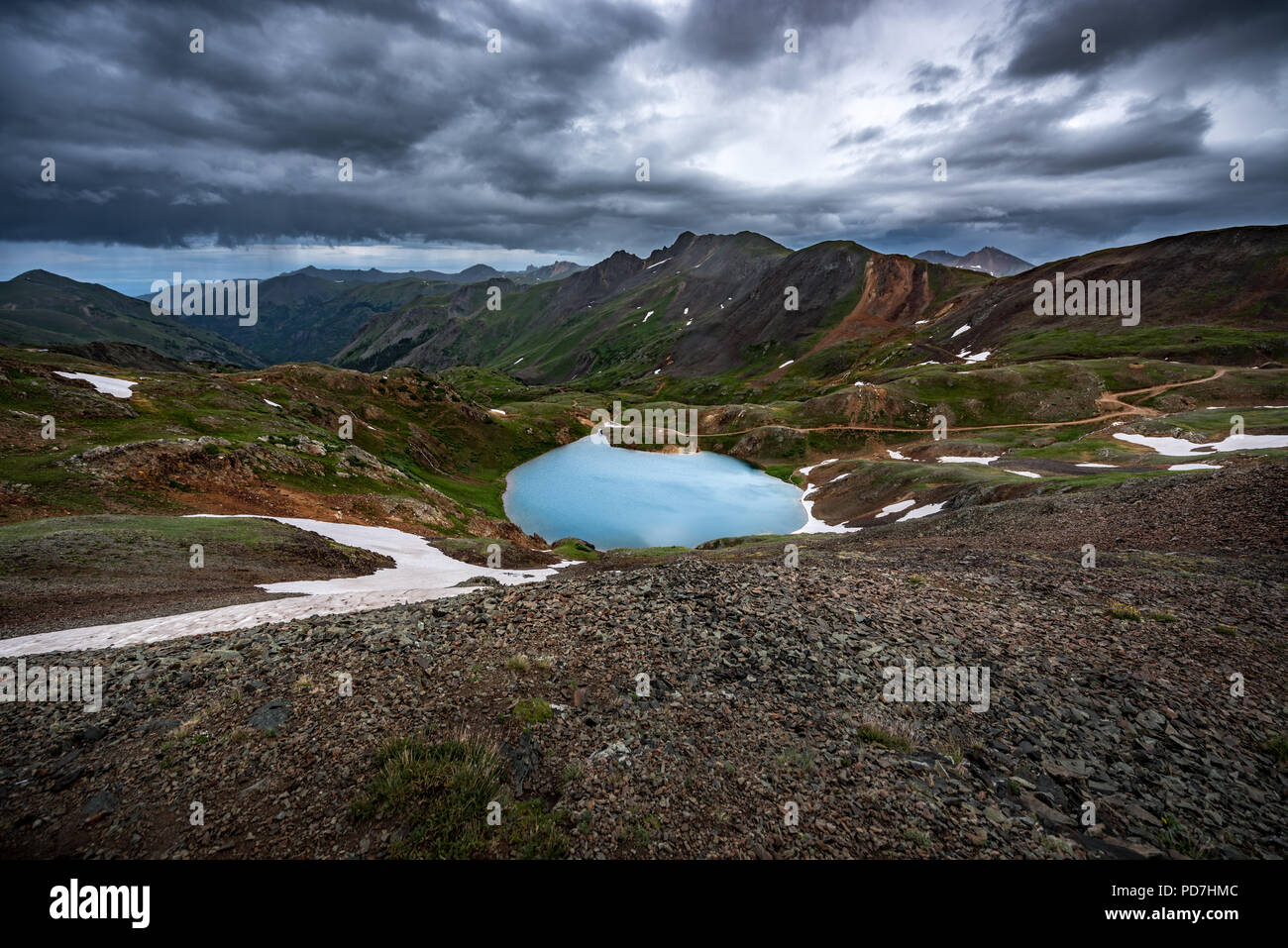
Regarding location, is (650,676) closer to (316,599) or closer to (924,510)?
(316,599)

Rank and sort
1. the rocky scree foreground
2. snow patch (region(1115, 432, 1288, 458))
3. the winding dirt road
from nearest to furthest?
the rocky scree foreground < snow patch (region(1115, 432, 1288, 458)) < the winding dirt road

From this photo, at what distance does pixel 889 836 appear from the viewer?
7.55 meters

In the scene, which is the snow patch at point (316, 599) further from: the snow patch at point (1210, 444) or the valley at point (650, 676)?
the snow patch at point (1210, 444)

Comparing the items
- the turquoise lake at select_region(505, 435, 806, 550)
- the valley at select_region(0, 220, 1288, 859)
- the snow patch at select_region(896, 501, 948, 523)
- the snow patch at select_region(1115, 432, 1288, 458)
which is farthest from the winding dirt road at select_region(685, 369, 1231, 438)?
the valley at select_region(0, 220, 1288, 859)

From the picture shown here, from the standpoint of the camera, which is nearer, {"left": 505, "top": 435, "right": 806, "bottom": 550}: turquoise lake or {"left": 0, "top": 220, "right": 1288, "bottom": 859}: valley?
{"left": 0, "top": 220, "right": 1288, "bottom": 859}: valley

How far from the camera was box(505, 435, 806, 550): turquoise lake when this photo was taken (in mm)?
78312

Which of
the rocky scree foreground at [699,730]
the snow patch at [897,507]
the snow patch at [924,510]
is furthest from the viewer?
the snow patch at [897,507]

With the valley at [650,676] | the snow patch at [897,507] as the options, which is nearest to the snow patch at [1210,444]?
the snow patch at [897,507]

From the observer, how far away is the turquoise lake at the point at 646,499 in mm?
78312

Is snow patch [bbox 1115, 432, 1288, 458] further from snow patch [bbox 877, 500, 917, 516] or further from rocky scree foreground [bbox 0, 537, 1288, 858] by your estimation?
rocky scree foreground [bbox 0, 537, 1288, 858]

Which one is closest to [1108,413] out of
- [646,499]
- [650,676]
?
[646,499]

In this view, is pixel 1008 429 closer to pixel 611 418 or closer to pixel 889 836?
pixel 611 418

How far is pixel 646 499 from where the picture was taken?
314 feet
